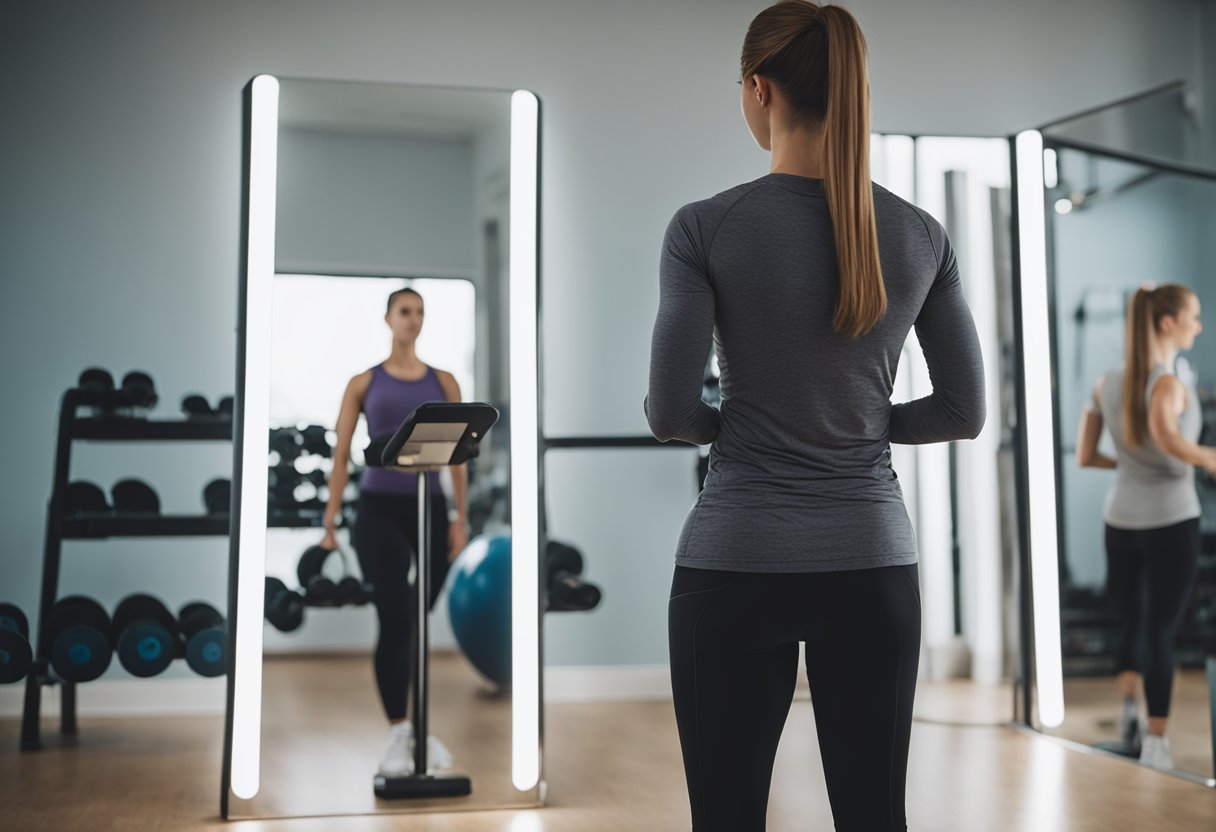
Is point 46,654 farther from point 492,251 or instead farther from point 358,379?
point 492,251

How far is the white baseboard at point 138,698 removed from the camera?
14.7 ft

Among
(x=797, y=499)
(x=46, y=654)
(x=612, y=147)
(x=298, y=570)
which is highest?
(x=612, y=147)

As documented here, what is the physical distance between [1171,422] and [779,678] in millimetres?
2915

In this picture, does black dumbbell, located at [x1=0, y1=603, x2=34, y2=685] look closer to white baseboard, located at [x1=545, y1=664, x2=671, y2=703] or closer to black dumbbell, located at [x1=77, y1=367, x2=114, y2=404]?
black dumbbell, located at [x1=77, y1=367, x2=114, y2=404]

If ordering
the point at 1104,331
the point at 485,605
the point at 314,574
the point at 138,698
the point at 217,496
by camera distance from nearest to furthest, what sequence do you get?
1. the point at 314,574
2. the point at 485,605
3. the point at 217,496
4. the point at 138,698
5. the point at 1104,331

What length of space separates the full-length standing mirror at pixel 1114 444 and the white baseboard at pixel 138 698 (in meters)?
3.05

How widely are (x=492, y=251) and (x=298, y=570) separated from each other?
1019 mm

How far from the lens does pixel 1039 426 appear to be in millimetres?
4016

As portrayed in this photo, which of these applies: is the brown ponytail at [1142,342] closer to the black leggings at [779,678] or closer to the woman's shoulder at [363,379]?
the woman's shoulder at [363,379]

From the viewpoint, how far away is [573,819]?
3.02 meters

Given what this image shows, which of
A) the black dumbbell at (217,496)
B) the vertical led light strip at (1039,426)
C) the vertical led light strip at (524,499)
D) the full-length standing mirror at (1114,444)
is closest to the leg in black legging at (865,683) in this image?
the vertical led light strip at (524,499)

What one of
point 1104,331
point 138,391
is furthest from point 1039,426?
point 138,391

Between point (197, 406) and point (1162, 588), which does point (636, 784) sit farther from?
point (197, 406)

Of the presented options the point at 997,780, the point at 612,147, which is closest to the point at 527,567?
the point at 997,780
